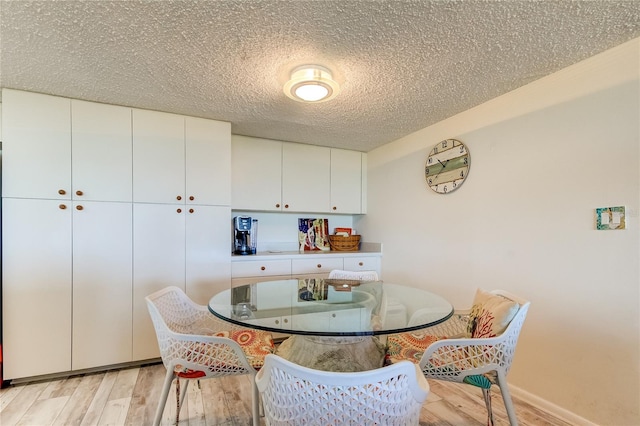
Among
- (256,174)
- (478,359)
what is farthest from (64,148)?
(478,359)

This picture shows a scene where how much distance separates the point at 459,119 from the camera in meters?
2.46

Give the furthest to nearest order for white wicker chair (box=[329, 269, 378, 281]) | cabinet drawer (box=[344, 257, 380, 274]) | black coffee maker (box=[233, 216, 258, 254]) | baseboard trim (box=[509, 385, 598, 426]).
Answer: cabinet drawer (box=[344, 257, 380, 274]) → black coffee maker (box=[233, 216, 258, 254]) → white wicker chair (box=[329, 269, 378, 281]) → baseboard trim (box=[509, 385, 598, 426])

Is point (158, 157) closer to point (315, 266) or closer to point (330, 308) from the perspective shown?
point (315, 266)

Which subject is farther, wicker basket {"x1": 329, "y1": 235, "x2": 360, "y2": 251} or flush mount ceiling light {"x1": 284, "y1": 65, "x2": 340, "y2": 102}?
wicker basket {"x1": 329, "y1": 235, "x2": 360, "y2": 251}

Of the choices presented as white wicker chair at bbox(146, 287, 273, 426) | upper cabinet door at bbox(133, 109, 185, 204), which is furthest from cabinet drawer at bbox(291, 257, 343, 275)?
white wicker chair at bbox(146, 287, 273, 426)

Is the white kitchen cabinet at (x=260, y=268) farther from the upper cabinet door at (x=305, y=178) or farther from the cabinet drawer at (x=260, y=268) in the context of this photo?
the upper cabinet door at (x=305, y=178)

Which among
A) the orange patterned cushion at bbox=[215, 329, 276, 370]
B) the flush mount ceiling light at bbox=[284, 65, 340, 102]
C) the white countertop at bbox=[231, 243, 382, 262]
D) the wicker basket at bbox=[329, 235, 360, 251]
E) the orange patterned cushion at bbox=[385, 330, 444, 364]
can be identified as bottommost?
the orange patterned cushion at bbox=[385, 330, 444, 364]

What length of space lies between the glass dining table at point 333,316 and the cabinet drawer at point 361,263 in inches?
46.3

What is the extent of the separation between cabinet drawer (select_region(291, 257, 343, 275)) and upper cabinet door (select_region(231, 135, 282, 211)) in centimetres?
64

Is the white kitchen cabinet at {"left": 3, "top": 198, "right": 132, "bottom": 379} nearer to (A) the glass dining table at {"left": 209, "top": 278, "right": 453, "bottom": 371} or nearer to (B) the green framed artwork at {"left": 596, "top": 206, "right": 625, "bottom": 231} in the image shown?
(A) the glass dining table at {"left": 209, "top": 278, "right": 453, "bottom": 371}

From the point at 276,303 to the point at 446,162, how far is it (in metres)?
1.85

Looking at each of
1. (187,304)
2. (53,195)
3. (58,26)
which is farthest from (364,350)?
(53,195)

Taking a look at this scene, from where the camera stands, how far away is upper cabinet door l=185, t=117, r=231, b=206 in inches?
100.0

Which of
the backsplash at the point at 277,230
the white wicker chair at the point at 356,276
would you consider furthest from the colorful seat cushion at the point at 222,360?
the backsplash at the point at 277,230
